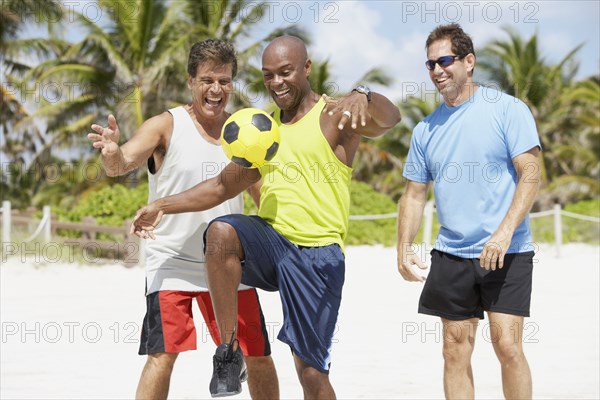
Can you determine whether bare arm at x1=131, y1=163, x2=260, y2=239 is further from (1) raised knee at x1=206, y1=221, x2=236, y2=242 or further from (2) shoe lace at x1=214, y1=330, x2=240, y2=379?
(2) shoe lace at x1=214, y1=330, x2=240, y2=379

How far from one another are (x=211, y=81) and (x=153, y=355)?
147 centimetres

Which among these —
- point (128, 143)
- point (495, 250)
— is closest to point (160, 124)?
point (128, 143)

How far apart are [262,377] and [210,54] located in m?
1.75

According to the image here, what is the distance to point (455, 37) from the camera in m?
4.56

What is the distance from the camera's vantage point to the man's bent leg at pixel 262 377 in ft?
15.3

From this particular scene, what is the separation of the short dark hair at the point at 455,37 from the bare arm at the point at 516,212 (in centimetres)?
65

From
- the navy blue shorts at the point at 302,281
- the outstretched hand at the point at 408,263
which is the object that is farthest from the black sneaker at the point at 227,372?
the outstretched hand at the point at 408,263

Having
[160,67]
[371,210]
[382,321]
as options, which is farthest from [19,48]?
[382,321]

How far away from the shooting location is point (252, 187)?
15.2 feet

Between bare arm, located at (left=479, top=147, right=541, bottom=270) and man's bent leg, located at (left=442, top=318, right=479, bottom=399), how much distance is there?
47cm

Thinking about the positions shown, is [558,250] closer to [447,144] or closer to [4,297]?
[4,297]

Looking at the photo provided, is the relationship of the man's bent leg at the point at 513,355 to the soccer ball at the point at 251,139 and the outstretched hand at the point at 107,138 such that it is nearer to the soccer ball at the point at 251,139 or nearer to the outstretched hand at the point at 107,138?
the soccer ball at the point at 251,139

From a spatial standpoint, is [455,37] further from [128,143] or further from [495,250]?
[128,143]

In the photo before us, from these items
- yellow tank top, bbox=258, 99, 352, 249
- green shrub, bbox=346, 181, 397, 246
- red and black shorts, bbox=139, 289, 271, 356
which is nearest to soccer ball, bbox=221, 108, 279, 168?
yellow tank top, bbox=258, 99, 352, 249
